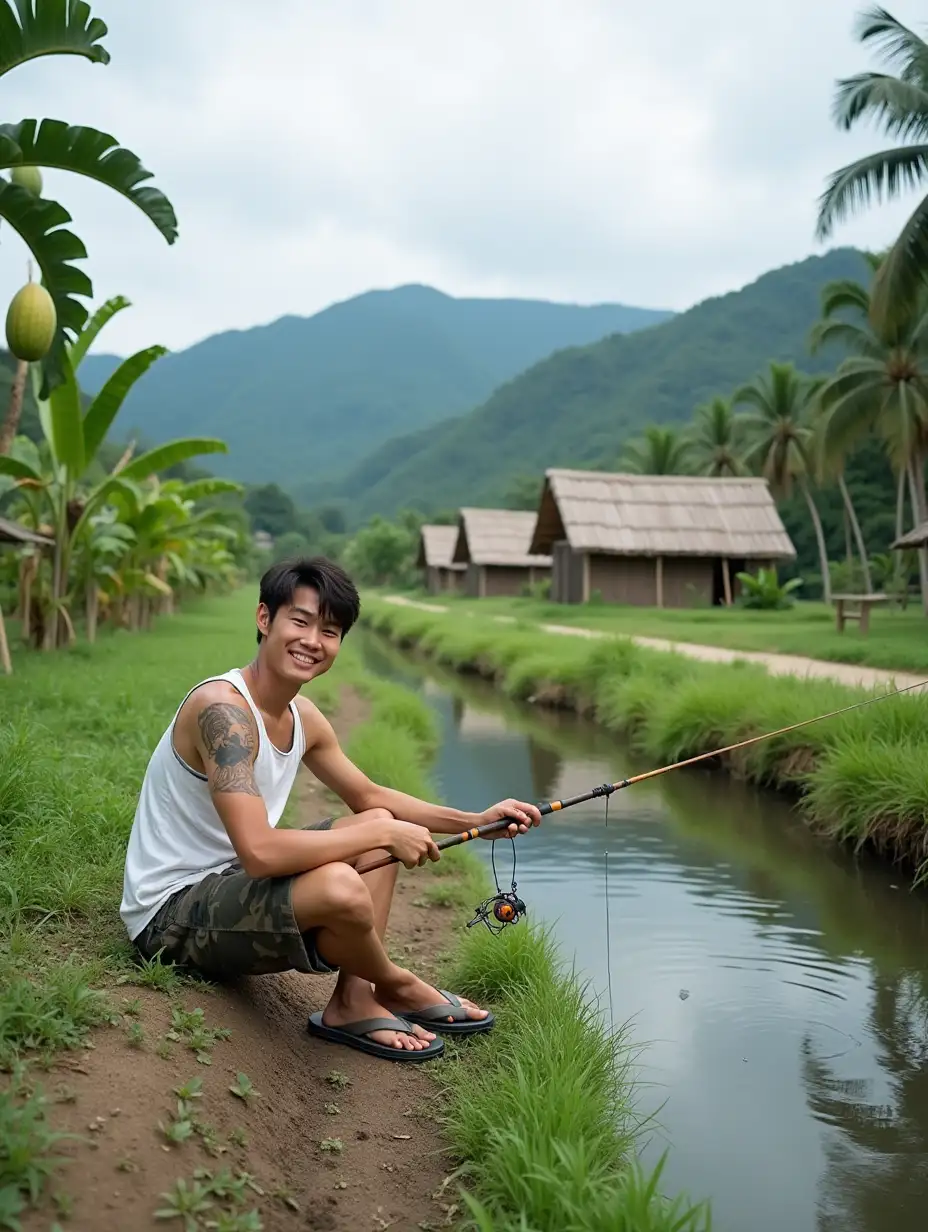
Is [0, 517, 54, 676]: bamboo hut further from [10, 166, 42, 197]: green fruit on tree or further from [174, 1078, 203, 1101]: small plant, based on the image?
[174, 1078, 203, 1101]: small plant

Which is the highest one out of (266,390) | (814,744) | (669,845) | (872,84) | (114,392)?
(266,390)

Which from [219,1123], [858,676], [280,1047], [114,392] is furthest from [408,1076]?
[114,392]

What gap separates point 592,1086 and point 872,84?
53.8 ft

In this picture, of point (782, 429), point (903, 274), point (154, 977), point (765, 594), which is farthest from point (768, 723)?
point (782, 429)

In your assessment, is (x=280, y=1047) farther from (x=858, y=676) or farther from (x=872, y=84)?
(x=872, y=84)

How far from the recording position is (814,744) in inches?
313

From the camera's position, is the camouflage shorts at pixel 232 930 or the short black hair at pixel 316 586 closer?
the camouflage shorts at pixel 232 930

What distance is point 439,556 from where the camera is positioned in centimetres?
4969

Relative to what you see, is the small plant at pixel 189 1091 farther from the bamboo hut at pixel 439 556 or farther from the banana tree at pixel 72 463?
the bamboo hut at pixel 439 556

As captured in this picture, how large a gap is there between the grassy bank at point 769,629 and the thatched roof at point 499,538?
8.58 metres

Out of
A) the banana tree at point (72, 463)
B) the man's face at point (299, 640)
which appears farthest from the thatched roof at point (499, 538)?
the man's face at point (299, 640)

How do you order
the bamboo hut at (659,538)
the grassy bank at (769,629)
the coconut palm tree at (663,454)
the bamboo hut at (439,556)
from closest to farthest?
the grassy bank at (769,629)
the bamboo hut at (659,538)
the coconut palm tree at (663,454)
the bamboo hut at (439,556)

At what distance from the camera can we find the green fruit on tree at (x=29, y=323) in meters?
5.27

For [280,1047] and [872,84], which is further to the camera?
[872,84]
